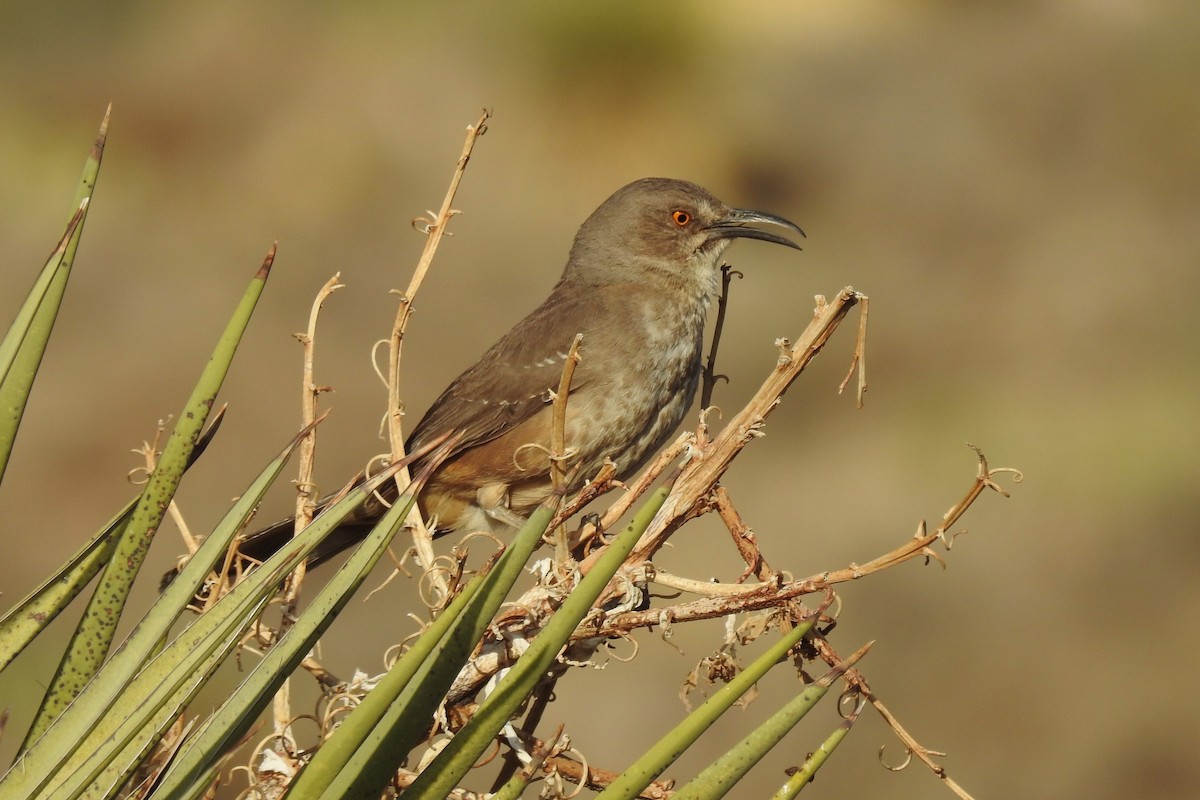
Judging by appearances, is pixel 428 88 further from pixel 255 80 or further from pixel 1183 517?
pixel 1183 517

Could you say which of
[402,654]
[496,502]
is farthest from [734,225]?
[402,654]

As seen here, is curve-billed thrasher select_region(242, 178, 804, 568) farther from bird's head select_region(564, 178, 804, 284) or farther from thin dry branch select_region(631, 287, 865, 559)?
thin dry branch select_region(631, 287, 865, 559)

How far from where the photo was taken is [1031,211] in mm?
7863

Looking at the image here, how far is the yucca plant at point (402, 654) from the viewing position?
145 centimetres

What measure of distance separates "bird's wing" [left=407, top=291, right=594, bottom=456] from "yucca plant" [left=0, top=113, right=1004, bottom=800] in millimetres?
1838

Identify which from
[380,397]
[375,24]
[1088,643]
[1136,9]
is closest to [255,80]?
[375,24]

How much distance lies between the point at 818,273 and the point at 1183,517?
93.2 inches

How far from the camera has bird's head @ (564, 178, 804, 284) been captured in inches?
174

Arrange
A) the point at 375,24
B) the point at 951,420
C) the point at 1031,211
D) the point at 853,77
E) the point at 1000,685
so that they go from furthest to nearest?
the point at 375,24, the point at 853,77, the point at 1031,211, the point at 951,420, the point at 1000,685

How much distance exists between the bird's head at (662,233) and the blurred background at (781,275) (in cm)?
244

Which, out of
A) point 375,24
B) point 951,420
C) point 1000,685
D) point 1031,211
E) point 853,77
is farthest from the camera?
point 375,24

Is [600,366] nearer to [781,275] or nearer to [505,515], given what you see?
[505,515]

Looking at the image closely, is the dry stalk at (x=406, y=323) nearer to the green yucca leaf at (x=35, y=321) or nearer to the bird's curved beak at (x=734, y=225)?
the green yucca leaf at (x=35, y=321)

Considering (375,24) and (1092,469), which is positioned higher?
(375,24)
